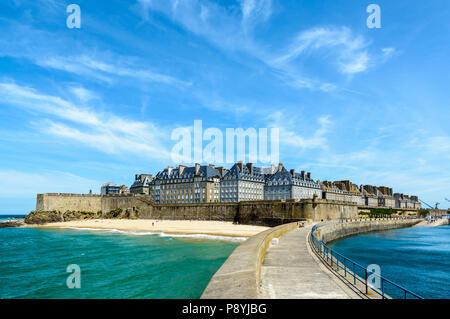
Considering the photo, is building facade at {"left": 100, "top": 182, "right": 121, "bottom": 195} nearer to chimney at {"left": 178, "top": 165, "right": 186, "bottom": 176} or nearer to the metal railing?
chimney at {"left": 178, "top": 165, "right": 186, "bottom": 176}

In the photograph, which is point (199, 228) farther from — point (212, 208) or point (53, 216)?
point (53, 216)

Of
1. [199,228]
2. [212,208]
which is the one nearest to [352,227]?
[199,228]

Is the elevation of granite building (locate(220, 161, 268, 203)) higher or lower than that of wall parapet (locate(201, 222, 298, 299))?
higher

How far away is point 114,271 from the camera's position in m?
20.5

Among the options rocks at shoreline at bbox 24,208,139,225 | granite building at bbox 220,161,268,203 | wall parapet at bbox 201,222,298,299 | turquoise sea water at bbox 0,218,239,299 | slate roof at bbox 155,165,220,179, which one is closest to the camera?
wall parapet at bbox 201,222,298,299

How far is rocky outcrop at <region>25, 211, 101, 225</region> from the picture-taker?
240 ft

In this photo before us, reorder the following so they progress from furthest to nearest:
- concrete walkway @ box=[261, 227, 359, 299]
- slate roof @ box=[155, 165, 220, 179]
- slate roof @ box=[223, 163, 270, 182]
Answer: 1. slate roof @ box=[155, 165, 220, 179]
2. slate roof @ box=[223, 163, 270, 182]
3. concrete walkway @ box=[261, 227, 359, 299]

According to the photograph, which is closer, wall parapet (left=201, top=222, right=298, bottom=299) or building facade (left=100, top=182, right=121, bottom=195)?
wall parapet (left=201, top=222, right=298, bottom=299)

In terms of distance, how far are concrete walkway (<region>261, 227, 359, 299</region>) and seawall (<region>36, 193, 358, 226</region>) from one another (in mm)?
35562

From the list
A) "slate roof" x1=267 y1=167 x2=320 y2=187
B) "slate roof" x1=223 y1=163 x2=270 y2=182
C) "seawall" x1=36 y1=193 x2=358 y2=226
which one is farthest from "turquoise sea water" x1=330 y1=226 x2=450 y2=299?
"slate roof" x1=223 y1=163 x2=270 y2=182

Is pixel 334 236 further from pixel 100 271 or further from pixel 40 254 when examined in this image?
pixel 40 254

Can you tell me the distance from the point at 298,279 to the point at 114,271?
14.7 metres

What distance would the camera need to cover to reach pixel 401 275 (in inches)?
821
